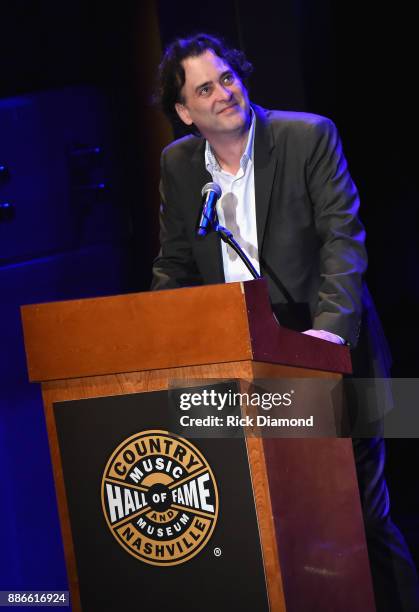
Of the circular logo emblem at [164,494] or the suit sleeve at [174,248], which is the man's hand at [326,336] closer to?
the circular logo emblem at [164,494]

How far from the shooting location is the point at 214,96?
287 cm

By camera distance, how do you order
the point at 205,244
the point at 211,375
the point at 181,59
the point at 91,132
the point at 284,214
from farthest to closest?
the point at 91,132 < the point at 181,59 < the point at 205,244 < the point at 284,214 < the point at 211,375

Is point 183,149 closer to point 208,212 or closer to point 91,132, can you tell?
point 91,132

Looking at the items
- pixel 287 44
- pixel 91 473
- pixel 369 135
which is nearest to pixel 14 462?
pixel 91 473

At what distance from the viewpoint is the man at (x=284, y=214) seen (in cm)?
269

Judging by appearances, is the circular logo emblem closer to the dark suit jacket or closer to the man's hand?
the man's hand

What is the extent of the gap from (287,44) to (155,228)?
2.97 feet

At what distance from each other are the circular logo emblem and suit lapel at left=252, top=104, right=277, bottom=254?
3.41 ft

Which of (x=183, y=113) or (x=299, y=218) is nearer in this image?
(x=299, y=218)

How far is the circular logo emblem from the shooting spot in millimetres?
1863

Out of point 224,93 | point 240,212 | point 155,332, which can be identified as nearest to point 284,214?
point 240,212

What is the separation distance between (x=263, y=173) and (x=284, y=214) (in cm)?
14

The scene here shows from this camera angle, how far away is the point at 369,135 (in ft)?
14.2

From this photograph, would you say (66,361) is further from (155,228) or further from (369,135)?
(369,135)
